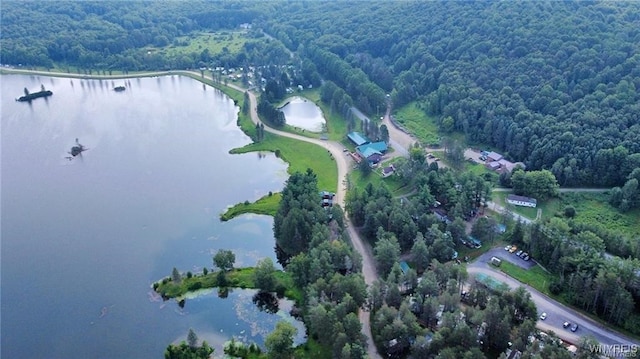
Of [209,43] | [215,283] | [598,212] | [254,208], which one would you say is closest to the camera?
[215,283]

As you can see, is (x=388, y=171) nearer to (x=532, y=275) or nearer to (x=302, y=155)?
(x=302, y=155)

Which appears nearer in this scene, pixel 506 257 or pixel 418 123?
pixel 506 257

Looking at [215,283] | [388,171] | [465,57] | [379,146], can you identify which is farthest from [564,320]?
[465,57]

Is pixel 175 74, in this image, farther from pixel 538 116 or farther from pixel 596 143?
pixel 596 143

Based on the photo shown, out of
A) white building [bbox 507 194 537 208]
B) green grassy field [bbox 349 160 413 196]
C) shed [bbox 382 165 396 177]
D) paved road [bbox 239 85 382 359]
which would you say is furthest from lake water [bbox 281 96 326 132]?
white building [bbox 507 194 537 208]

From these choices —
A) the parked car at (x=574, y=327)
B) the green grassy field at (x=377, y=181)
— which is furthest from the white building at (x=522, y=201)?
the parked car at (x=574, y=327)

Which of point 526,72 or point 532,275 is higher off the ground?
point 526,72

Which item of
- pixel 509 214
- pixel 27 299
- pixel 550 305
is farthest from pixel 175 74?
pixel 550 305
